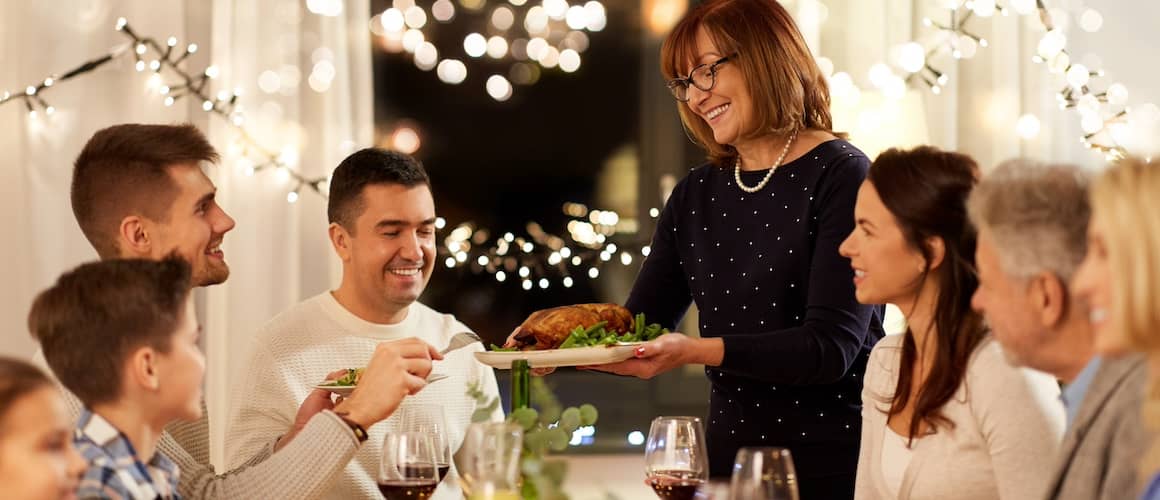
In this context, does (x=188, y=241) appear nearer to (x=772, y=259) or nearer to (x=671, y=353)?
(x=671, y=353)

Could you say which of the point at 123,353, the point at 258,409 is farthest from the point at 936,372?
the point at 258,409

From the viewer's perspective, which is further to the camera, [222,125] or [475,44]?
[475,44]

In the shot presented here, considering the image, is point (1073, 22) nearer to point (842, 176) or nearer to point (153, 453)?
point (842, 176)

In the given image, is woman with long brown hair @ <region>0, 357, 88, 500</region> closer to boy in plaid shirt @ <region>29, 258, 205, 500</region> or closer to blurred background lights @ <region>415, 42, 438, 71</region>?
boy in plaid shirt @ <region>29, 258, 205, 500</region>

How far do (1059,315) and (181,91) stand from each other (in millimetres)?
3002

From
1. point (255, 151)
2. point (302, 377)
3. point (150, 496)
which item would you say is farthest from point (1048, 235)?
point (255, 151)

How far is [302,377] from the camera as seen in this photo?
8.68 ft

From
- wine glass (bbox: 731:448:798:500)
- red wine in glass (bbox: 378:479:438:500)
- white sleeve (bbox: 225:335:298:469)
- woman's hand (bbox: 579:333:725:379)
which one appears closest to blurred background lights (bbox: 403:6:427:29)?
white sleeve (bbox: 225:335:298:469)

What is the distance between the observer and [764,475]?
159 centimetres

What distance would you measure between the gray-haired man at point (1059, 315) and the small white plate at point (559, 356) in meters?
0.74

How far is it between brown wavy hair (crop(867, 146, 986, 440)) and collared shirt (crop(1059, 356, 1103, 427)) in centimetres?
35

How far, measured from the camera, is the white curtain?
12.5 feet

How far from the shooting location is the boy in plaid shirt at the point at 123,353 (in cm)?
172

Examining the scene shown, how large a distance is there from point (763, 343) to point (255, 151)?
85.5 inches
